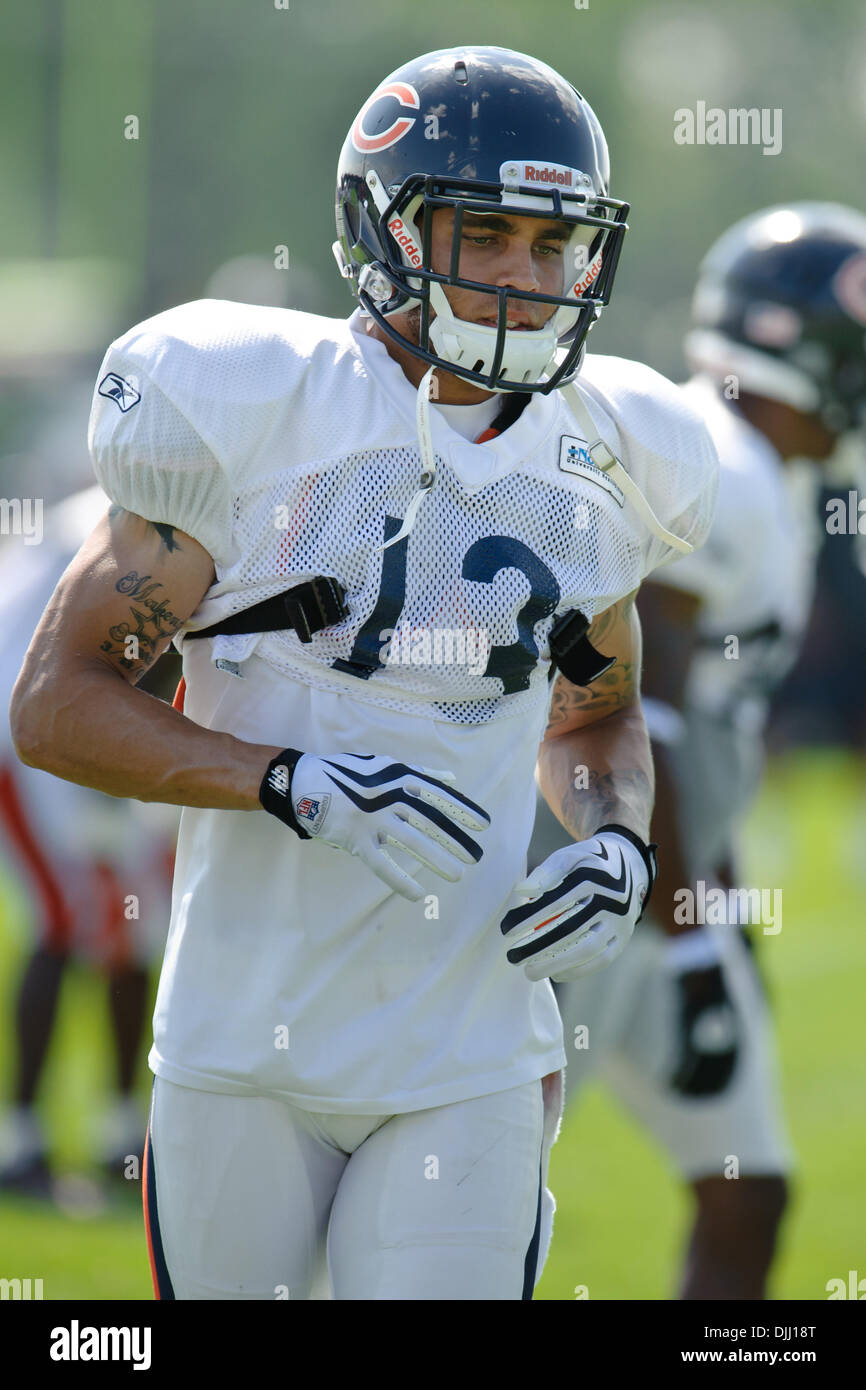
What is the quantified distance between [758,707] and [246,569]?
212 cm

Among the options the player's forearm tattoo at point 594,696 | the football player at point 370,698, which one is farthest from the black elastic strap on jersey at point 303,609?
the player's forearm tattoo at point 594,696

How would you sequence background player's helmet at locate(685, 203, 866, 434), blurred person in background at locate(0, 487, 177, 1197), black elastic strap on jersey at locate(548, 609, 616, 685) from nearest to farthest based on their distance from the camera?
black elastic strap on jersey at locate(548, 609, 616, 685), background player's helmet at locate(685, 203, 866, 434), blurred person in background at locate(0, 487, 177, 1197)

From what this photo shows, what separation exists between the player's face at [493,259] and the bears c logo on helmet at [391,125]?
0.38 ft

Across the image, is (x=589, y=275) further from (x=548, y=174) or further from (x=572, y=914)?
(x=572, y=914)

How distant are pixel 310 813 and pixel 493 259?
2.20ft

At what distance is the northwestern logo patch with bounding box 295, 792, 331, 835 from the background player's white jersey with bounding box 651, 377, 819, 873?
1.70 m

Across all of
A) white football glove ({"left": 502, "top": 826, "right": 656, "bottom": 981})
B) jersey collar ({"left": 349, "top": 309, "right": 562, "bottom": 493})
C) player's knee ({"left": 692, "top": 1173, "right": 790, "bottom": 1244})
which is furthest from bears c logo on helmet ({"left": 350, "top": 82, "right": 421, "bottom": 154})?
player's knee ({"left": 692, "top": 1173, "right": 790, "bottom": 1244})

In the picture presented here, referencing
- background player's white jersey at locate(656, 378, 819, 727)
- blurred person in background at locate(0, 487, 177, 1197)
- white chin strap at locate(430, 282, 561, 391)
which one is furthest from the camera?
blurred person in background at locate(0, 487, 177, 1197)

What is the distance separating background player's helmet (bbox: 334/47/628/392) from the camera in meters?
1.99

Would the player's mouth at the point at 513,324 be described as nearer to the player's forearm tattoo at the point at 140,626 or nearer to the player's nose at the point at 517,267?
the player's nose at the point at 517,267

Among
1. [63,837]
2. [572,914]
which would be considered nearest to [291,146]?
[63,837]

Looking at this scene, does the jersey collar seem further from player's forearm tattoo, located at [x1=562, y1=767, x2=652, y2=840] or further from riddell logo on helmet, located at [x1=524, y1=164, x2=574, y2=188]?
player's forearm tattoo, located at [x1=562, y1=767, x2=652, y2=840]

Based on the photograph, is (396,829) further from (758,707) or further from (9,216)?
(9,216)

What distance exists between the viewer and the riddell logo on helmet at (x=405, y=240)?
2047 millimetres
